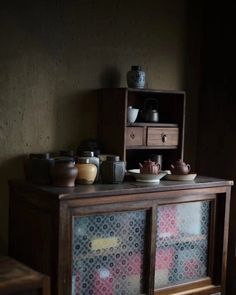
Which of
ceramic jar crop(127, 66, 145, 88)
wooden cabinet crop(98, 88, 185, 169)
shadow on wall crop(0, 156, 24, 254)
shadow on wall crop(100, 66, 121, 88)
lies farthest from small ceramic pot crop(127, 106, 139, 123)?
shadow on wall crop(0, 156, 24, 254)

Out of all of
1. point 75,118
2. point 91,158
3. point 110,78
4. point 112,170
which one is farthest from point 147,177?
point 110,78

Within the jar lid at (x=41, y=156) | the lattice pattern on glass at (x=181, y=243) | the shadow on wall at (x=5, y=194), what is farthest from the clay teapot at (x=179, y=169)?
the shadow on wall at (x=5, y=194)

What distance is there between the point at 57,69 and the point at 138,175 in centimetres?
78

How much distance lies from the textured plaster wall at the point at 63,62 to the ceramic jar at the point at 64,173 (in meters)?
0.36

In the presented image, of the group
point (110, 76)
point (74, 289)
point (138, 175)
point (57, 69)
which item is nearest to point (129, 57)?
point (110, 76)

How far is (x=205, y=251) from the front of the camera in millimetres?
3078

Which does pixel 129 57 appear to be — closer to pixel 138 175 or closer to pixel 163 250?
pixel 138 175

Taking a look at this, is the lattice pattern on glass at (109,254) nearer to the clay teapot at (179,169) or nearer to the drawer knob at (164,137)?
the clay teapot at (179,169)

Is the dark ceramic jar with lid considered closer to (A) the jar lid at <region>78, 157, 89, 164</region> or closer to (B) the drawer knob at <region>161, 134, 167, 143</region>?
(A) the jar lid at <region>78, 157, 89, 164</region>

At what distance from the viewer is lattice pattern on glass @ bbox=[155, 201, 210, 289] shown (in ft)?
9.35

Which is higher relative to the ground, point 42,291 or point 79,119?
point 79,119

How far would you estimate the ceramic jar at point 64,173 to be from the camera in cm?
255

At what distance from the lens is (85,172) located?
2678 millimetres

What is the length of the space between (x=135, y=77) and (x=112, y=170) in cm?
64
